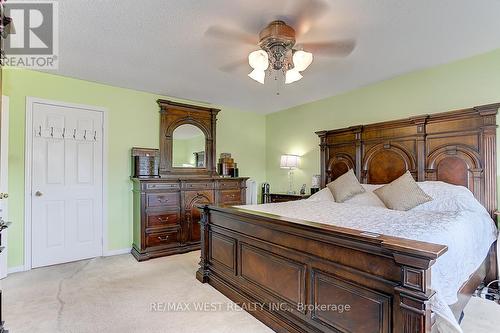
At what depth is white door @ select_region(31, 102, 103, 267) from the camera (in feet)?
11.7

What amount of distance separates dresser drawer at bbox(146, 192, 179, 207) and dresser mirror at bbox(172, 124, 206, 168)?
2.23ft

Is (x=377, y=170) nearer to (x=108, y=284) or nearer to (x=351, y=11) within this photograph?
(x=351, y=11)

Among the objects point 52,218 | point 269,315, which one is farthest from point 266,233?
point 52,218

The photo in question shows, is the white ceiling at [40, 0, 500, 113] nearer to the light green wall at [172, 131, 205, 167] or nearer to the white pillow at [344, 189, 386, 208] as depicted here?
the light green wall at [172, 131, 205, 167]

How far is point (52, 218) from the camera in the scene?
12.0 feet

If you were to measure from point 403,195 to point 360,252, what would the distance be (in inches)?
71.0

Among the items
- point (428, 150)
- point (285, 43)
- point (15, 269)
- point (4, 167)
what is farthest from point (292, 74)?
point (15, 269)

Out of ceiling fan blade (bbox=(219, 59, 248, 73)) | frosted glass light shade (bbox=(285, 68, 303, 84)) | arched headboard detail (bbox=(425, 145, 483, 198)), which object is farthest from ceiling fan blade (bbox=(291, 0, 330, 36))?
arched headboard detail (bbox=(425, 145, 483, 198))

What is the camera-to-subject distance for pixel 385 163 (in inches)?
149

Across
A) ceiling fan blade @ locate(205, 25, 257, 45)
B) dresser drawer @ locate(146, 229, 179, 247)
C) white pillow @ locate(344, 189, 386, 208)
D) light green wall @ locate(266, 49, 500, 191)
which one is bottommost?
dresser drawer @ locate(146, 229, 179, 247)

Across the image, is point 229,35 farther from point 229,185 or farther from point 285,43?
point 229,185

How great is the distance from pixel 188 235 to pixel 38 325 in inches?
90.2

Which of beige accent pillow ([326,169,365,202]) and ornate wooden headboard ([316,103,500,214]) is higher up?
ornate wooden headboard ([316,103,500,214])

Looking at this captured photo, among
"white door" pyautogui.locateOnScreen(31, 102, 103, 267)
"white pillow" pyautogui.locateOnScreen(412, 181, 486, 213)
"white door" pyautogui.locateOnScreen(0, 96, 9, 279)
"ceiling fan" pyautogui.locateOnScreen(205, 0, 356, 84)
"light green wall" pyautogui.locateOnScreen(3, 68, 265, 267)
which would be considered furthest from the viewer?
"white door" pyautogui.locateOnScreen(31, 102, 103, 267)
